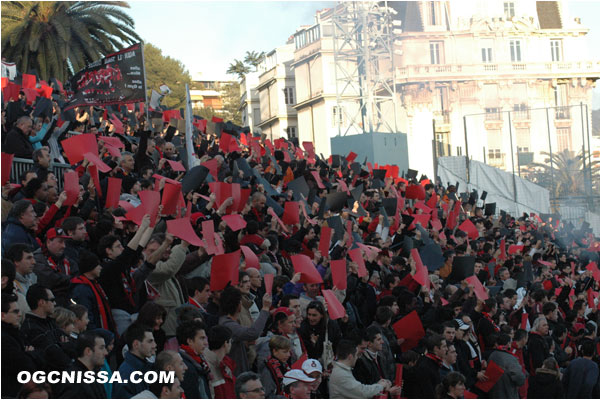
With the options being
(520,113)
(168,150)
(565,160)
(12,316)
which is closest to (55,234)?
(12,316)

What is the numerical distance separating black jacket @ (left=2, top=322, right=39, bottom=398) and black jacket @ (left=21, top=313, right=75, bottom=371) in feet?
0.39

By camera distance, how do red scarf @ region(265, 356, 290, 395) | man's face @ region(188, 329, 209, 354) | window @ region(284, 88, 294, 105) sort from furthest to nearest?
window @ region(284, 88, 294, 105) < red scarf @ region(265, 356, 290, 395) < man's face @ region(188, 329, 209, 354)

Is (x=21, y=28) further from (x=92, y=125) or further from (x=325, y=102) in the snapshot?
(x=325, y=102)

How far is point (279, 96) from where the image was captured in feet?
253

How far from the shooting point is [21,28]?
90.3 ft

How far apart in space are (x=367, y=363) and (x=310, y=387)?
1274 millimetres

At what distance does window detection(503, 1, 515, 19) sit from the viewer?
6147 centimetres

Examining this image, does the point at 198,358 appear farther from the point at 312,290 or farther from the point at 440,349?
the point at 440,349

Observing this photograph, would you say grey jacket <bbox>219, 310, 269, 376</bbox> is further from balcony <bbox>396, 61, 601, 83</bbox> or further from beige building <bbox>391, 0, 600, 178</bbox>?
balcony <bbox>396, 61, 601, 83</bbox>

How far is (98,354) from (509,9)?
60.0 m

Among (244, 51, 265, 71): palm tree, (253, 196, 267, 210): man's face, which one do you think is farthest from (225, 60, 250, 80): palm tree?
(253, 196, 267, 210): man's face

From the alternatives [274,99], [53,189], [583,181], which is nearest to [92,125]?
[53,189]

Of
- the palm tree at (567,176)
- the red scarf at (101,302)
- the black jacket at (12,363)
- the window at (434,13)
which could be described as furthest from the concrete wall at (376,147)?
the black jacket at (12,363)

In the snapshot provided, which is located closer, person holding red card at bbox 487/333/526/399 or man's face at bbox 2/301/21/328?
man's face at bbox 2/301/21/328
